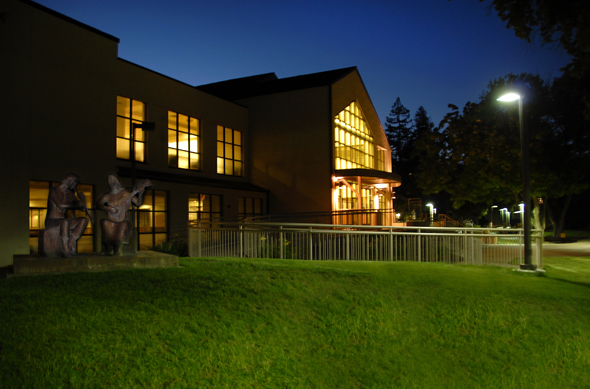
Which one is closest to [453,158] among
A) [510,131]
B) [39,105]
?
[510,131]

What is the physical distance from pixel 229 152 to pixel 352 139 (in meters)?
10.4

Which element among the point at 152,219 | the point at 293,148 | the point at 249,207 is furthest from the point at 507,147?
the point at 152,219

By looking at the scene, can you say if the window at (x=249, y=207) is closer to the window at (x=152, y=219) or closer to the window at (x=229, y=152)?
the window at (x=229, y=152)

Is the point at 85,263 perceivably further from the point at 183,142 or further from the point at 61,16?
the point at 183,142

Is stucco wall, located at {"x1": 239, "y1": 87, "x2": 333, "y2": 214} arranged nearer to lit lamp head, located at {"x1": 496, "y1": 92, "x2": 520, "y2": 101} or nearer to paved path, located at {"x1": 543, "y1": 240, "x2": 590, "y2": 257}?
paved path, located at {"x1": 543, "y1": 240, "x2": 590, "y2": 257}

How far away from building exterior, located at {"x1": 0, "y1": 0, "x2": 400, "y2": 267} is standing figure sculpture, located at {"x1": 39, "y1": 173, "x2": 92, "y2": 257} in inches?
250

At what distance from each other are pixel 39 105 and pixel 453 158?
25894 millimetres

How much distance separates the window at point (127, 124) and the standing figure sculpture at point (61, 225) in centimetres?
1217

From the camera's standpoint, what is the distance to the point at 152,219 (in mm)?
A: 20594

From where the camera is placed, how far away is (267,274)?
8.71 m

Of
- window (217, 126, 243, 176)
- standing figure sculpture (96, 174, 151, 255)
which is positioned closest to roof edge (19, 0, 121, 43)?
window (217, 126, 243, 176)

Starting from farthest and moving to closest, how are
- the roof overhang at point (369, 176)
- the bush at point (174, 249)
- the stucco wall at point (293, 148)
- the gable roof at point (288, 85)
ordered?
the gable roof at point (288, 85) → the stucco wall at point (293, 148) → the roof overhang at point (369, 176) → the bush at point (174, 249)

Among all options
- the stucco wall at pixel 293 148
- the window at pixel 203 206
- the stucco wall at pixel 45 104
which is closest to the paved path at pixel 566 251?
the stucco wall at pixel 293 148

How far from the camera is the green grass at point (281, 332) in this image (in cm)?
484
